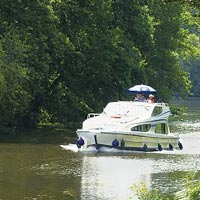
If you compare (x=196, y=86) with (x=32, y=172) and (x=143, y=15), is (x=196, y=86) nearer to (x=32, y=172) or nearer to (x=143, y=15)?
(x=143, y=15)

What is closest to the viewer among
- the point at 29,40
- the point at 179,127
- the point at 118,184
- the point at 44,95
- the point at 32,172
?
the point at 118,184

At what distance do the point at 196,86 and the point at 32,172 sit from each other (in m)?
99.8

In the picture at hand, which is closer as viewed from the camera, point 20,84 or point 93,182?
point 93,182

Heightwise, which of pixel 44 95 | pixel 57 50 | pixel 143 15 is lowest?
pixel 44 95

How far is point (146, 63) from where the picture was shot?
48125 millimetres

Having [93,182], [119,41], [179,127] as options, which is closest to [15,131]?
[119,41]

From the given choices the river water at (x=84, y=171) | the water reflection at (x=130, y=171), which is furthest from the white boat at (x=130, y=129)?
the water reflection at (x=130, y=171)

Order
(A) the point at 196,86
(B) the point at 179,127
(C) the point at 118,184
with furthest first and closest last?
1. (A) the point at 196,86
2. (B) the point at 179,127
3. (C) the point at 118,184

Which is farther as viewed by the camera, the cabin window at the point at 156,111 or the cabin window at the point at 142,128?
the cabin window at the point at 156,111

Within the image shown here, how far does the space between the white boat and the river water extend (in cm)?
60

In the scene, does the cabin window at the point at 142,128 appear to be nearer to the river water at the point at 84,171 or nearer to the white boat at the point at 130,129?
the white boat at the point at 130,129

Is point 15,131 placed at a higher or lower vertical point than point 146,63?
lower

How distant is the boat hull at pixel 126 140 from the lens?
2959cm

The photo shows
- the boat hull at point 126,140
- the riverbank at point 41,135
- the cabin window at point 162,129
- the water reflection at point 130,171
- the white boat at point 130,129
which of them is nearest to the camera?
the water reflection at point 130,171
